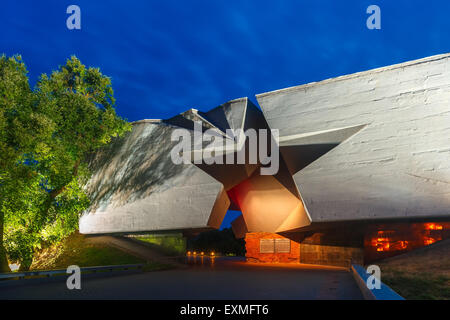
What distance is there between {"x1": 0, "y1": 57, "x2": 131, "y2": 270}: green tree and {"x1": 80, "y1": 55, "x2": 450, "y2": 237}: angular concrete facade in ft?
9.18

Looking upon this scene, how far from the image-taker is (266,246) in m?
22.3

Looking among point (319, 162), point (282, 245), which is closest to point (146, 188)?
point (319, 162)

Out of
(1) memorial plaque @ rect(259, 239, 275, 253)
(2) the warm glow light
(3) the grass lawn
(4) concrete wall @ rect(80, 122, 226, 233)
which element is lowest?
(1) memorial plaque @ rect(259, 239, 275, 253)

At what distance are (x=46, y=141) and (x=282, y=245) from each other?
15.3 meters

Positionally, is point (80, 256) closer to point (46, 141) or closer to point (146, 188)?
point (146, 188)

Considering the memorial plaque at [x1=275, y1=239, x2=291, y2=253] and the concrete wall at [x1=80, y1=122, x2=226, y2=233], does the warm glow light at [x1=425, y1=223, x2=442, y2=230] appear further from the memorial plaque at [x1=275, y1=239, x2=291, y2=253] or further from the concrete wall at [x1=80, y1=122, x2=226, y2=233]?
the concrete wall at [x1=80, y1=122, x2=226, y2=233]

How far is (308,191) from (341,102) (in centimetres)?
397

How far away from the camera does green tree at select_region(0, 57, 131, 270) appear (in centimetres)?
1106

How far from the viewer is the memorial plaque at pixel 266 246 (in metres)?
22.1

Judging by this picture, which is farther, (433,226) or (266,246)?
(266,246)

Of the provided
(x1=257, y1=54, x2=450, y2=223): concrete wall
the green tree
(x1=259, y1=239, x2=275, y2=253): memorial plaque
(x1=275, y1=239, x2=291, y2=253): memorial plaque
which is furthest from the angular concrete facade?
(x1=259, y1=239, x2=275, y2=253): memorial plaque

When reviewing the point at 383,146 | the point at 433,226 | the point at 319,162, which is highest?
the point at 383,146

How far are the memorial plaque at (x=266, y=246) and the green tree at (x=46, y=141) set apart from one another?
12019mm
